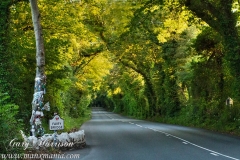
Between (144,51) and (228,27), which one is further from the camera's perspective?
(144,51)

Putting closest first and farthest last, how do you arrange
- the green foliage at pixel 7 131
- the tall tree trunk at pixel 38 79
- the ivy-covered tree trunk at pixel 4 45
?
the green foliage at pixel 7 131, the tall tree trunk at pixel 38 79, the ivy-covered tree trunk at pixel 4 45

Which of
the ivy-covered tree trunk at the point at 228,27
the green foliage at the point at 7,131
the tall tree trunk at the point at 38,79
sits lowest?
the green foliage at the point at 7,131

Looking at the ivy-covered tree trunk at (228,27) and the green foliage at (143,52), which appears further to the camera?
the ivy-covered tree trunk at (228,27)

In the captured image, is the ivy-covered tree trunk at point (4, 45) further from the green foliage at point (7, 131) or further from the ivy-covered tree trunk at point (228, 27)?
the ivy-covered tree trunk at point (228, 27)

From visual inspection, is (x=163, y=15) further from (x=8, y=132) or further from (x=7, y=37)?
(x=8, y=132)

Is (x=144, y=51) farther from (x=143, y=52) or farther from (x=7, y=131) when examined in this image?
(x=7, y=131)

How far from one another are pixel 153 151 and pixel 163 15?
18.6 meters

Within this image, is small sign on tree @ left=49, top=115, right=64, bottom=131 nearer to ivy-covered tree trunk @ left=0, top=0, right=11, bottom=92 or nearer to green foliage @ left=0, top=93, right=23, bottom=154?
green foliage @ left=0, top=93, right=23, bottom=154

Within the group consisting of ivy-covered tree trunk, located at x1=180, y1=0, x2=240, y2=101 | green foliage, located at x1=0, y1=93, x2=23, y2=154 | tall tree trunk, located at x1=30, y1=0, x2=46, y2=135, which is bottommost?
green foliage, located at x1=0, y1=93, x2=23, y2=154

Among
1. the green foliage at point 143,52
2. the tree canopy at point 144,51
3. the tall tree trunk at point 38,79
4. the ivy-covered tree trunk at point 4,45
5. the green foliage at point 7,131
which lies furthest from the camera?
the green foliage at point 143,52

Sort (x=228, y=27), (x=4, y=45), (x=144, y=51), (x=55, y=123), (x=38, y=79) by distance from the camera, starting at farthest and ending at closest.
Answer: (x=144, y=51), (x=228, y=27), (x=4, y=45), (x=38, y=79), (x=55, y=123)

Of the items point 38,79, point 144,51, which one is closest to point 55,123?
point 38,79

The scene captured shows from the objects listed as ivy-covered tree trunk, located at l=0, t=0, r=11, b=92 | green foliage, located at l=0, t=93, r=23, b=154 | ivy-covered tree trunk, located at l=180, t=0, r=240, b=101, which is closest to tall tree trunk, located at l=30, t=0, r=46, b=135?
ivy-covered tree trunk, located at l=0, t=0, r=11, b=92

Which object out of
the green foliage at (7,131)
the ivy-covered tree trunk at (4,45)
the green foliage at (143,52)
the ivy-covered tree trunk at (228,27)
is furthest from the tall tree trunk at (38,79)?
the ivy-covered tree trunk at (228,27)
